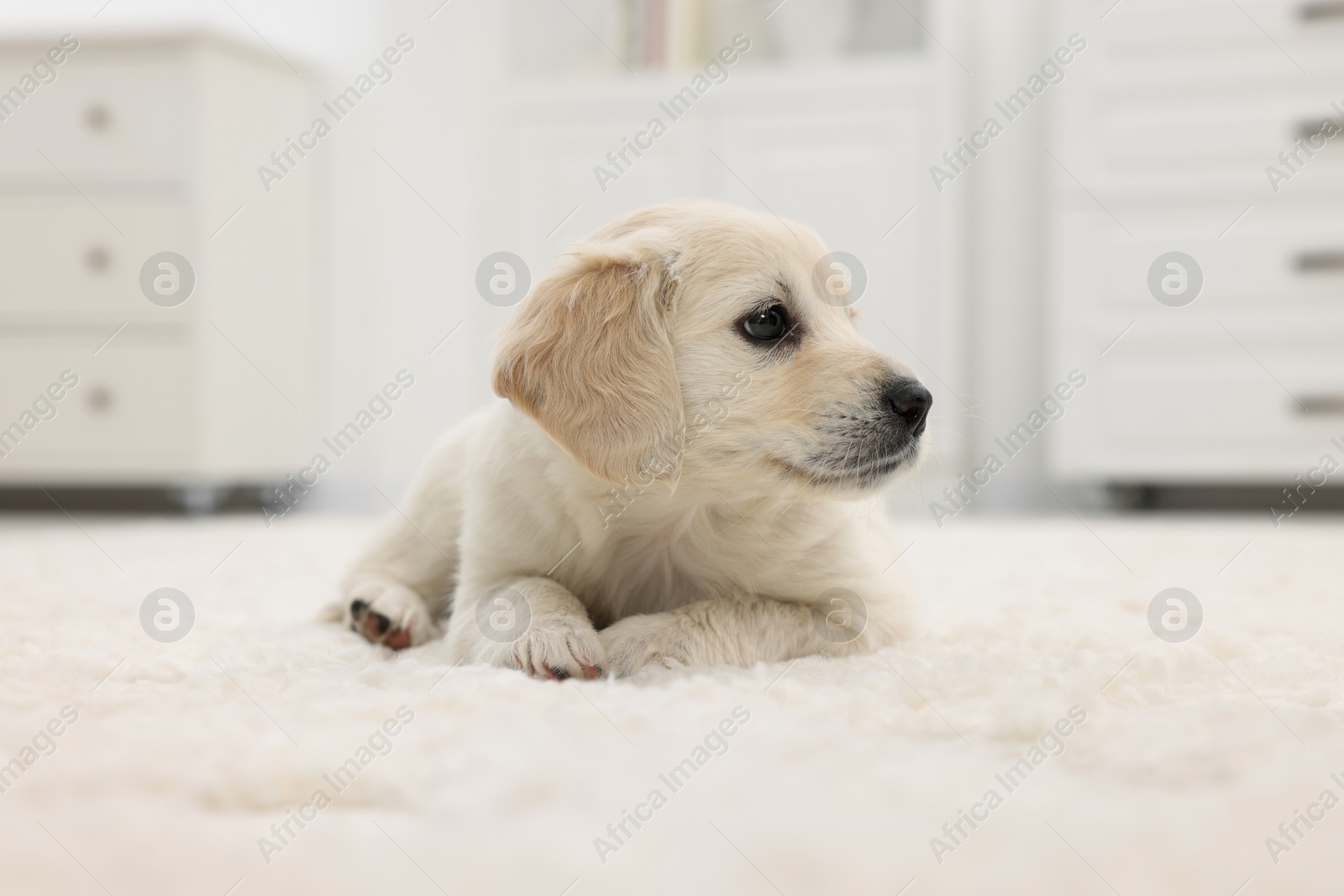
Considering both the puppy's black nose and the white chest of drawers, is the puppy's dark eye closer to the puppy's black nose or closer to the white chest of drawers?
the puppy's black nose

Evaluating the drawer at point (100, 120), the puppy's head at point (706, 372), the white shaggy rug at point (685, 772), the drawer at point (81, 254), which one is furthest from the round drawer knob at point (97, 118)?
the puppy's head at point (706, 372)

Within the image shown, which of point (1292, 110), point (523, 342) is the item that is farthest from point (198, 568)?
point (1292, 110)

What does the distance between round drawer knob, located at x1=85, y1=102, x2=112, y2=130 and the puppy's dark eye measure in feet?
11.6

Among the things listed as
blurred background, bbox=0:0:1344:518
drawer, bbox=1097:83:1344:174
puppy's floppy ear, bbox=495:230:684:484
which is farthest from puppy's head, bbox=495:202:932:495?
drawer, bbox=1097:83:1344:174

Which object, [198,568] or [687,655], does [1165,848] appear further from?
[198,568]

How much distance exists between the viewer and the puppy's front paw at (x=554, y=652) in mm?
1244

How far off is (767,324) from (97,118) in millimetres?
3618

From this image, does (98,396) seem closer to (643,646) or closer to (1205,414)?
(643,646)

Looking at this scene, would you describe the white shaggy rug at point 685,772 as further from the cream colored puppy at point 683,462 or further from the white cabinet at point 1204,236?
the white cabinet at point 1204,236

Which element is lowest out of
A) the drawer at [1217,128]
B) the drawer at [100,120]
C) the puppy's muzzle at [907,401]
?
the puppy's muzzle at [907,401]

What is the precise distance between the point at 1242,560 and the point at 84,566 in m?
2.75

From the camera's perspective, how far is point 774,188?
13.6 ft

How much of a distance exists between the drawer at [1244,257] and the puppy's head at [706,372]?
2.74m

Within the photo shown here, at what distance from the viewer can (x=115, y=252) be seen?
398cm
